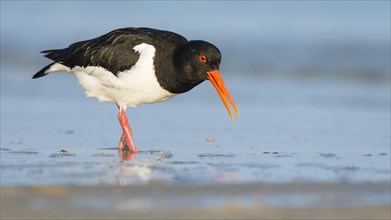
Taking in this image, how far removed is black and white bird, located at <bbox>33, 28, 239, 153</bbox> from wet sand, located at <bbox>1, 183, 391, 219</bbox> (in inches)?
91.6

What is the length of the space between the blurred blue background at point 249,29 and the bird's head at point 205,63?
6609mm

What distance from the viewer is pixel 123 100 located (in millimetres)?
10156

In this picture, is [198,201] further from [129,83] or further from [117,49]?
[117,49]

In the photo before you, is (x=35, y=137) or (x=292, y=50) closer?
(x=35, y=137)

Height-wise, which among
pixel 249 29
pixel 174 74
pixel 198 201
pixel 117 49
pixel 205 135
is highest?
pixel 117 49

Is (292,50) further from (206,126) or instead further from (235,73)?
(206,126)

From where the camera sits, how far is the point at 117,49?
32.7 ft

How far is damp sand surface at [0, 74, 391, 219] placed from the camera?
6.65m

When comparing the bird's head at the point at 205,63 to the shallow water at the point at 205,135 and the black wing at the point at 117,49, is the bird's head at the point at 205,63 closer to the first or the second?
the black wing at the point at 117,49

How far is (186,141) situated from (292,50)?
32.3 ft

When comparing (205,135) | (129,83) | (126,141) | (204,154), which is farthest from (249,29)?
(204,154)

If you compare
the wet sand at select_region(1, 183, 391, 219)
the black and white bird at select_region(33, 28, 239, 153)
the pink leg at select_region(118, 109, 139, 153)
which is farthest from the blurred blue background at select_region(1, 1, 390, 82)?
the wet sand at select_region(1, 183, 391, 219)

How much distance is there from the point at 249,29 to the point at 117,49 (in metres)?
13.2

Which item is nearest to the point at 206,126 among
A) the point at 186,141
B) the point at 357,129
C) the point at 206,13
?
the point at 186,141
